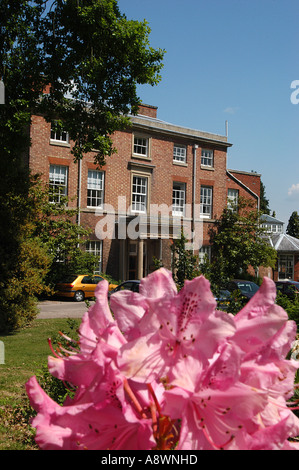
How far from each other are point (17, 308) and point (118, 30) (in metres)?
9.54

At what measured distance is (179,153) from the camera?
106 feet

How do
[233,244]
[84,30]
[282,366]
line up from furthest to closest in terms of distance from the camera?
[233,244]
[84,30]
[282,366]

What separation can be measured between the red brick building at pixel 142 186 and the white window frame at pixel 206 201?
8 centimetres

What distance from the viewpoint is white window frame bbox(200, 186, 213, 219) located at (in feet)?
109

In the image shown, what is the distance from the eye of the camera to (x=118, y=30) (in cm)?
1389

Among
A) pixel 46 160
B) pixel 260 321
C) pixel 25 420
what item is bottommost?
pixel 25 420

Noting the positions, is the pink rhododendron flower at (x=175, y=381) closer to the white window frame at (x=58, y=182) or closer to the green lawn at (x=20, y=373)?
the green lawn at (x=20, y=373)

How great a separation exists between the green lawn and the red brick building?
11409mm

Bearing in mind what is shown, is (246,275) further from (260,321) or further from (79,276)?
(260,321)

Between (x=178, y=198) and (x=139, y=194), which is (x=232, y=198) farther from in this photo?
(x=139, y=194)

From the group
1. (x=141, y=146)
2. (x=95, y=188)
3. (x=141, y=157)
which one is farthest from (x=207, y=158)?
(x=95, y=188)

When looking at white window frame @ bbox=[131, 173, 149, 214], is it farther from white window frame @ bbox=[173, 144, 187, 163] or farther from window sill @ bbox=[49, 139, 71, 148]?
window sill @ bbox=[49, 139, 71, 148]

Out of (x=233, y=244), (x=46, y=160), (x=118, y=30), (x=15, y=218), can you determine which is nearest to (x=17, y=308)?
(x=15, y=218)

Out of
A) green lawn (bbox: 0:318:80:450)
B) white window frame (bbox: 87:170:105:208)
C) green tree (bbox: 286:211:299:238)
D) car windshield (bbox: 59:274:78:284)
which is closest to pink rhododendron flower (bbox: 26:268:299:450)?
green lawn (bbox: 0:318:80:450)
